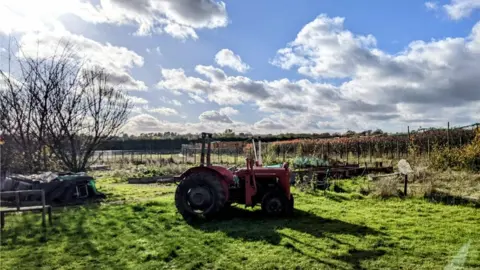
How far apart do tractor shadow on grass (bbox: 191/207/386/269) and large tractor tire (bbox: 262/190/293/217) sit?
173 mm

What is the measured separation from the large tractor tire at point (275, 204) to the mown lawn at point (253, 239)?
22 centimetres

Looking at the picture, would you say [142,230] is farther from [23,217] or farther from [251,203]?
[23,217]

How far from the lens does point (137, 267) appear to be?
478 centimetres

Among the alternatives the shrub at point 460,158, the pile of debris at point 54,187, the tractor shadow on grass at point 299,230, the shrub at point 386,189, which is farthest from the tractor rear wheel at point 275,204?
the shrub at point 460,158

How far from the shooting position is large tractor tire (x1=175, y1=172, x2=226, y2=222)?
24.5 ft

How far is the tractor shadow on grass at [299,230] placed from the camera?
16.7 feet

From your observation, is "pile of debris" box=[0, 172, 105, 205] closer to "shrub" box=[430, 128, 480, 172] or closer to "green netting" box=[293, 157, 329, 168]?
"green netting" box=[293, 157, 329, 168]

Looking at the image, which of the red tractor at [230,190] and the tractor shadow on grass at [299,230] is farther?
the red tractor at [230,190]

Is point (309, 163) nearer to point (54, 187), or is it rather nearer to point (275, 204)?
point (275, 204)

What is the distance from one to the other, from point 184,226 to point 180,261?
81.1 inches

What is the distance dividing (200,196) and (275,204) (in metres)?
1.45

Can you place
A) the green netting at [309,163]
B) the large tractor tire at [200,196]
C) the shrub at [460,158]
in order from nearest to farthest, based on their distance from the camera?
the large tractor tire at [200,196]
the shrub at [460,158]
the green netting at [309,163]

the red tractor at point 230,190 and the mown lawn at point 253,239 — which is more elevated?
the red tractor at point 230,190

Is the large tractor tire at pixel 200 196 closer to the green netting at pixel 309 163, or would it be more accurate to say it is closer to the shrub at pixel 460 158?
the green netting at pixel 309 163
